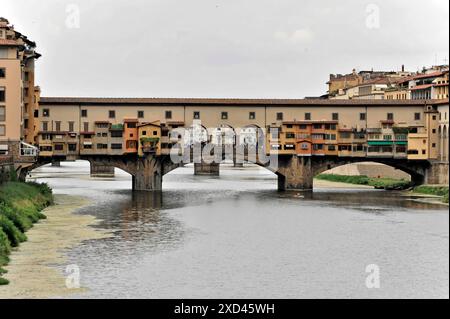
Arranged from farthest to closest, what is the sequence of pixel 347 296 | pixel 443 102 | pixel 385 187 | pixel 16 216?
1. pixel 385 187
2. pixel 443 102
3. pixel 16 216
4. pixel 347 296

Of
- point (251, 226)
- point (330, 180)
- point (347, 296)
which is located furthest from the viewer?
point (330, 180)

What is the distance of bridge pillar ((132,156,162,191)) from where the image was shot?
59.2 m

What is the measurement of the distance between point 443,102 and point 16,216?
3075 centimetres

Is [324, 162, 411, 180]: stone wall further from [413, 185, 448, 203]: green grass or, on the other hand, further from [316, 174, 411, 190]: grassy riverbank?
[413, 185, 448, 203]: green grass

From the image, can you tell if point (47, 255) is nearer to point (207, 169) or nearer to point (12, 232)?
point (12, 232)

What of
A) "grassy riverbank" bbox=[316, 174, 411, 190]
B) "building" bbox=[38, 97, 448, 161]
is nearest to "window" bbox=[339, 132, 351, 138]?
"building" bbox=[38, 97, 448, 161]

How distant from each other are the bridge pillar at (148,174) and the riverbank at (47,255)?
1441 centimetres

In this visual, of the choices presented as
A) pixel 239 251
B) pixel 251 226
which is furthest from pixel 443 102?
pixel 239 251

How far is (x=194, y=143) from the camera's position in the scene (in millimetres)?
59312

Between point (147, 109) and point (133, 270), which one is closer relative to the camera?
point (133, 270)

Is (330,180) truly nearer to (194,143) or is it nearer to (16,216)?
(194,143)

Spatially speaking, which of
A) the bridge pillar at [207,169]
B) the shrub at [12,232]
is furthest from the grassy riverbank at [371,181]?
the shrub at [12,232]

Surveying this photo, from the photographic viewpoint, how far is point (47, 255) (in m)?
29.7

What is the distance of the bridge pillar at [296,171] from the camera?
2361 inches
